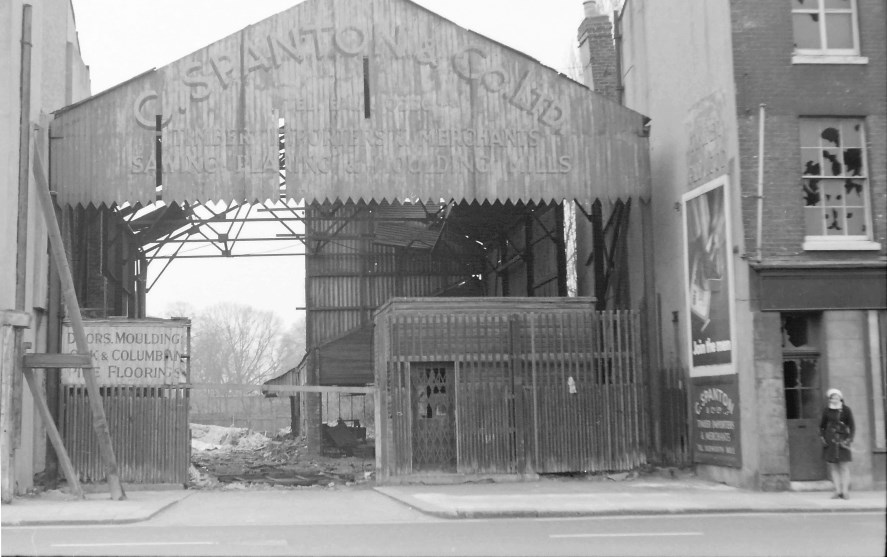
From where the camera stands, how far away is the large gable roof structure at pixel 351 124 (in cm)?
2167

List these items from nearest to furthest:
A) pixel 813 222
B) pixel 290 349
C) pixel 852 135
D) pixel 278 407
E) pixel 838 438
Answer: pixel 838 438, pixel 813 222, pixel 852 135, pixel 278 407, pixel 290 349

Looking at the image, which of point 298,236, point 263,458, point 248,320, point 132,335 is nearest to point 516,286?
point 298,236

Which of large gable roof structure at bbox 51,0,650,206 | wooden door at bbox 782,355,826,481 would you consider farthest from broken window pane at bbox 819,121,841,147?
large gable roof structure at bbox 51,0,650,206

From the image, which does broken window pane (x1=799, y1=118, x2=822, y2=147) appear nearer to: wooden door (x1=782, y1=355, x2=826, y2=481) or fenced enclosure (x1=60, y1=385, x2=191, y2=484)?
wooden door (x1=782, y1=355, x2=826, y2=481)

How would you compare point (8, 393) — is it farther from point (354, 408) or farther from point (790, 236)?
point (354, 408)

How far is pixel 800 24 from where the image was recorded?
1972 centimetres

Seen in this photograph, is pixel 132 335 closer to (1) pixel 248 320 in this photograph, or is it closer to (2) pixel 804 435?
(2) pixel 804 435

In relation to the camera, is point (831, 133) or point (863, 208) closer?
point (863, 208)

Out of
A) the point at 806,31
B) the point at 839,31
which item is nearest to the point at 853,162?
the point at 839,31

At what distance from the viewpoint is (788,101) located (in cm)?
1941

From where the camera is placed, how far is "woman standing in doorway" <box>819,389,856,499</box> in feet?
56.2

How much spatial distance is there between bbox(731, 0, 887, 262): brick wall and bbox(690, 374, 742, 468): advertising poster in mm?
2900

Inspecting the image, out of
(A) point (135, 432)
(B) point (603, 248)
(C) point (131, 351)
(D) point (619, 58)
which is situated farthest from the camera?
(D) point (619, 58)

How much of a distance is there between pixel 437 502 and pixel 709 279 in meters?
7.13
